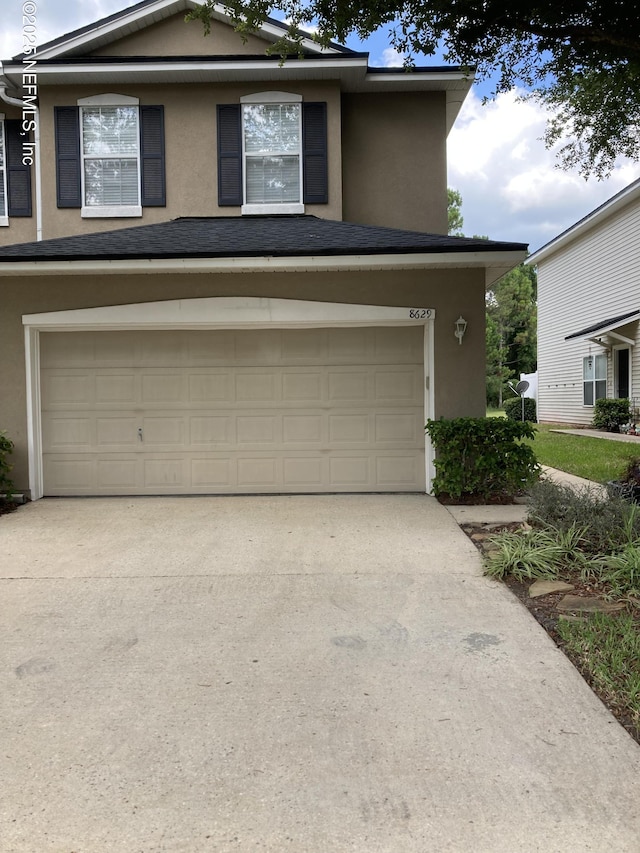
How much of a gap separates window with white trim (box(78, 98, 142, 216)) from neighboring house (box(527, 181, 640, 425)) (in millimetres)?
12022

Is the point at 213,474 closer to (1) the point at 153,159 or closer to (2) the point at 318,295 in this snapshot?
(2) the point at 318,295

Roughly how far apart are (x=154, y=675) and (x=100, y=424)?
559 centimetres

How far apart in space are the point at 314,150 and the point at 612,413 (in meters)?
11.6

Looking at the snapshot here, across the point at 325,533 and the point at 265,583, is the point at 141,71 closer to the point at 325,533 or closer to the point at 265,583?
the point at 325,533

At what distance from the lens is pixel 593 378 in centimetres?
1933

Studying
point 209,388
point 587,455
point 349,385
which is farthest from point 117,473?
point 587,455

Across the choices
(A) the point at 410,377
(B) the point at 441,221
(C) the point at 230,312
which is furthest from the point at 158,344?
(B) the point at 441,221

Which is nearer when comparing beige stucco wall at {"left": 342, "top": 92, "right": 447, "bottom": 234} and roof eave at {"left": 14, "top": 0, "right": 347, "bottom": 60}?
roof eave at {"left": 14, "top": 0, "right": 347, "bottom": 60}

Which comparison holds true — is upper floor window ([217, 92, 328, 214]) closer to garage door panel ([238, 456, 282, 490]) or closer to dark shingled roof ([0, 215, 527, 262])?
dark shingled roof ([0, 215, 527, 262])

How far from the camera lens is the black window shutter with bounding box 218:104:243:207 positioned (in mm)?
10281

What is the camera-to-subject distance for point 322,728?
289 centimetres

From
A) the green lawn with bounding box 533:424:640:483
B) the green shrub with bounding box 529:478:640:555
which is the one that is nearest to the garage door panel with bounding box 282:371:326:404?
the green shrub with bounding box 529:478:640:555

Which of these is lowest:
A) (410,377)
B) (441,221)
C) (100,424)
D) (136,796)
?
(136,796)

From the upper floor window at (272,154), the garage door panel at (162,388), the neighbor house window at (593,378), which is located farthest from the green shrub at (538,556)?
the neighbor house window at (593,378)
